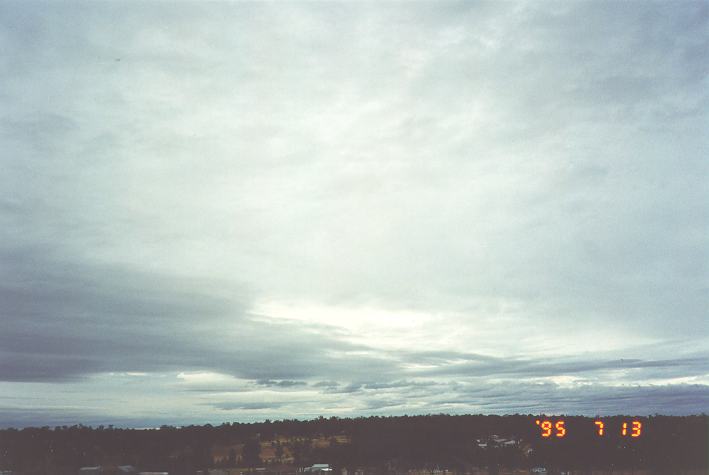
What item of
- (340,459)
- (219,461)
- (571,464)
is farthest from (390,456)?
(571,464)

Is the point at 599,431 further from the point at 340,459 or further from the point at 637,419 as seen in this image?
the point at 340,459

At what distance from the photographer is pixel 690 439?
125 meters

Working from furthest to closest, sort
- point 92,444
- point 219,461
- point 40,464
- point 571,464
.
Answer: point 92,444, point 219,461, point 40,464, point 571,464

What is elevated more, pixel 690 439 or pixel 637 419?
pixel 637 419

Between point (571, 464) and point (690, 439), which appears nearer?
point (571, 464)

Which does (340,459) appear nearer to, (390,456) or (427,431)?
(390,456)

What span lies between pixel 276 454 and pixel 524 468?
8399cm

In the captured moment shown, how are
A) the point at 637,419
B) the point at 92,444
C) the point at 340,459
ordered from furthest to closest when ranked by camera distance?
the point at 92,444 → the point at 340,459 → the point at 637,419

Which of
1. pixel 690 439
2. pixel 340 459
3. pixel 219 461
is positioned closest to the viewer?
pixel 690 439

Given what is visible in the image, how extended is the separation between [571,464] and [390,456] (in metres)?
63.2

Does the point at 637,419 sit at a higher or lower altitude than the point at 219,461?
higher

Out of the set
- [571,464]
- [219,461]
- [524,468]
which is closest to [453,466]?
[524,468]

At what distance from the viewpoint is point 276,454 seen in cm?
19950

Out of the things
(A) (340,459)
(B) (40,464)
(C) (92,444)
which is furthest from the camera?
(C) (92,444)
